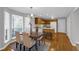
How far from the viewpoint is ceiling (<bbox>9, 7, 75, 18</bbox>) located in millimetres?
1654

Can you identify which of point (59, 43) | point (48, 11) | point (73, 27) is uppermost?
point (48, 11)

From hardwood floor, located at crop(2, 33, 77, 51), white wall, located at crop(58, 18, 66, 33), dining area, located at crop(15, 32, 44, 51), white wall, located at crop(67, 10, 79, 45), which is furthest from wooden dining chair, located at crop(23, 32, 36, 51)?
white wall, located at crop(67, 10, 79, 45)

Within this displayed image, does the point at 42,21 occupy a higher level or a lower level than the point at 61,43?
higher

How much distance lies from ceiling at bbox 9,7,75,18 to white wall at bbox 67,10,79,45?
8cm

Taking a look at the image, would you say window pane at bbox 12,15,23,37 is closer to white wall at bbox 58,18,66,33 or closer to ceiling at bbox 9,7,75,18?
ceiling at bbox 9,7,75,18

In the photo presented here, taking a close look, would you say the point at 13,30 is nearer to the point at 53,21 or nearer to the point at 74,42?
the point at 53,21

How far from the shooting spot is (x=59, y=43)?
1702 millimetres

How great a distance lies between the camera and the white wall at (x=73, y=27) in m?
1.66

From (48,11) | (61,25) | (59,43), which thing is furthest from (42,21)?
(59,43)

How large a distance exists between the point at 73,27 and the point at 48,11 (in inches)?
16.5

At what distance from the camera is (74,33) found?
5.48 ft

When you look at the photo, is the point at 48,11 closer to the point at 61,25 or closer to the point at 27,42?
the point at 61,25
